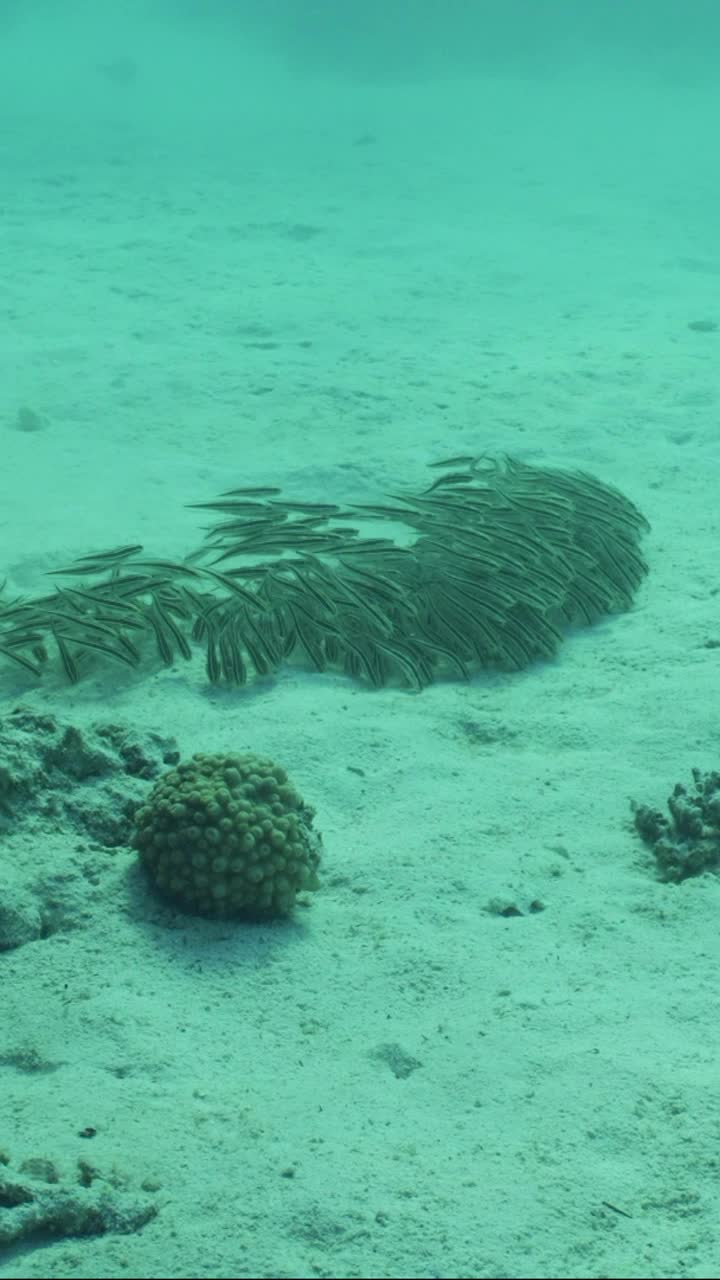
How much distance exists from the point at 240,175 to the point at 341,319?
39.8 ft

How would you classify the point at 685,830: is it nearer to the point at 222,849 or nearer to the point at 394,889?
the point at 394,889

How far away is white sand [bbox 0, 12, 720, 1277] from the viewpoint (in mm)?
3119

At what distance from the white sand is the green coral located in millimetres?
119

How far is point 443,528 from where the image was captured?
7.57 meters

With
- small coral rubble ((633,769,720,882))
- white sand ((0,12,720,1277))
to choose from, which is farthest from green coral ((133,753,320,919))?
small coral rubble ((633,769,720,882))

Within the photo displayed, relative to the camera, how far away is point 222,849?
14.0 feet

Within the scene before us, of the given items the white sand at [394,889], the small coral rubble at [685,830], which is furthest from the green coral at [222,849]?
the small coral rubble at [685,830]

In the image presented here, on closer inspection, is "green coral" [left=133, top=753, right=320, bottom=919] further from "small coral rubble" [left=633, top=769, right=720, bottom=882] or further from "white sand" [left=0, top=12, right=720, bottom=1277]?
"small coral rubble" [left=633, top=769, right=720, bottom=882]

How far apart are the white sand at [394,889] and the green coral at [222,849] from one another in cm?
12

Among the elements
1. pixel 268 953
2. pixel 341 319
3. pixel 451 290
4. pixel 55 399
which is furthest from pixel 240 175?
pixel 268 953

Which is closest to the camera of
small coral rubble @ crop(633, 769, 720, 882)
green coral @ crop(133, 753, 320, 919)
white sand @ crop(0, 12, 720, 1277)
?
white sand @ crop(0, 12, 720, 1277)

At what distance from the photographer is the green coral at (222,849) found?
4262 mm

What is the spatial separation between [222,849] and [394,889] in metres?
0.80

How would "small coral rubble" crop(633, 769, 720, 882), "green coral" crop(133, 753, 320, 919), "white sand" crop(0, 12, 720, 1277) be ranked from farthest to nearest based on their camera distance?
"small coral rubble" crop(633, 769, 720, 882), "green coral" crop(133, 753, 320, 919), "white sand" crop(0, 12, 720, 1277)
